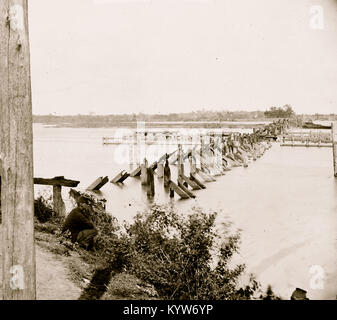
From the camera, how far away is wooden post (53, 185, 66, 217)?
996 cm

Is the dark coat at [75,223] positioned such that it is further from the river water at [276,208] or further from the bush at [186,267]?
the river water at [276,208]

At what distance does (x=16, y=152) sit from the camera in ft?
11.5

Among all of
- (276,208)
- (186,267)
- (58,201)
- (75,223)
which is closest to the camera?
(186,267)

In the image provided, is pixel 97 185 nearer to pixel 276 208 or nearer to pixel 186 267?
pixel 276 208

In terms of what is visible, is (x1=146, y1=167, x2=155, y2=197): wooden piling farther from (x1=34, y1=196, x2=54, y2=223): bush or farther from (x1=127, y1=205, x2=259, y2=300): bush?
(x1=127, y1=205, x2=259, y2=300): bush

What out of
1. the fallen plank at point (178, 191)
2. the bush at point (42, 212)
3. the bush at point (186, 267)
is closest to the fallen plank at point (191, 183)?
the fallen plank at point (178, 191)

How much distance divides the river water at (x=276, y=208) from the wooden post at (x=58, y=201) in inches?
186

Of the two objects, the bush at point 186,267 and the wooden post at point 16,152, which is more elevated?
the wooden post at point 16,152

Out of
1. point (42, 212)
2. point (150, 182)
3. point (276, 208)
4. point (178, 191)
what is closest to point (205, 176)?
point (150, 182)

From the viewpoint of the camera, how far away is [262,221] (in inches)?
615

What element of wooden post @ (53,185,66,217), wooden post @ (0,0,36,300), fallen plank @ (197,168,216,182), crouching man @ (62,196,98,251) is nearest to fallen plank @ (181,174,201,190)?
fallen plank @ (197,168,216,182)

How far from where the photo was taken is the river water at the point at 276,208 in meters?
10.2

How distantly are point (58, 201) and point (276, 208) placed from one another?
1107 cm
